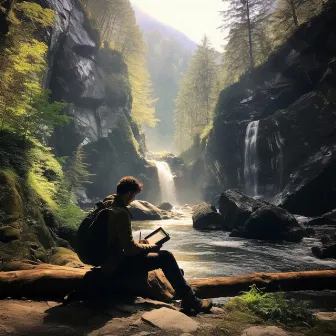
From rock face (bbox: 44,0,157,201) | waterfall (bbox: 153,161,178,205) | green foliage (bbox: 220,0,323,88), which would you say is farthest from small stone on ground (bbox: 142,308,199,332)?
waterfall (bbox: 153,161,178,205)

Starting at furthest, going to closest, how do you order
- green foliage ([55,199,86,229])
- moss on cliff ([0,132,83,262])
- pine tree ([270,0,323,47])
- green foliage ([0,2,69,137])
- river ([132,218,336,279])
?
pine tree ([270,0,323,47]), green foliage ([0,2,69,137]), green foliage ([55,199,86,229]), river ([132,218,336,279]), moss on cliff ([0,132,83,262])

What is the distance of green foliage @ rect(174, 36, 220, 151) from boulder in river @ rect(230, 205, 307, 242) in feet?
109

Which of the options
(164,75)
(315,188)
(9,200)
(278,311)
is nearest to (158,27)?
(164,75)

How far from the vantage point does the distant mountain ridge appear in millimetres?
167850

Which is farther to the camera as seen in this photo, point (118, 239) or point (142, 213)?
point (142, 213)

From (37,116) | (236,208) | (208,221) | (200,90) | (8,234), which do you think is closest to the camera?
Answer: (8,234)

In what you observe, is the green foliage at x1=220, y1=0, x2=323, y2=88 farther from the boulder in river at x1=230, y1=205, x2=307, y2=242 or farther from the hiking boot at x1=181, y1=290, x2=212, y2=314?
the hiking boot at x1=181, y1=290, x2=212, y2=314

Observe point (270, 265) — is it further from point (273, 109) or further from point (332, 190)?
point (273, 109)

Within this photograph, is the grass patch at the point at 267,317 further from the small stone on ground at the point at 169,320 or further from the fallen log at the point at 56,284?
the fallen log at the point at 56,284

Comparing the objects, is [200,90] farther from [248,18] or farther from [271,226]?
[271,226]

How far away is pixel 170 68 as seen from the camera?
114188mm

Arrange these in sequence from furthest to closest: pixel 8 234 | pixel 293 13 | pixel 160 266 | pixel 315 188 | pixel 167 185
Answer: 1. pixel 167 185
2. pixel 293 13
3. pixel 315 188
4. pixel 8 234
5. pixel 160 266

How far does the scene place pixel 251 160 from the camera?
28.1 m

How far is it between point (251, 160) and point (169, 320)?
87.2ft
